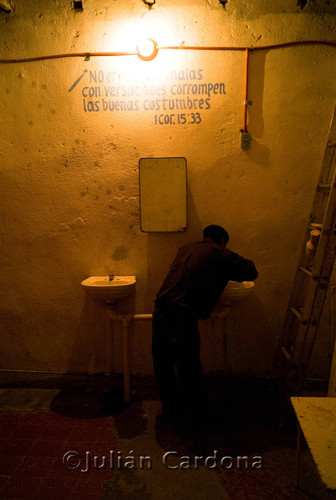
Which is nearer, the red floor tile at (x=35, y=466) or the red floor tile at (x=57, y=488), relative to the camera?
the red floor tile at (x=57, y=488)

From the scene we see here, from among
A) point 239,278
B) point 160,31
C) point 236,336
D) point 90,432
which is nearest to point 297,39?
point 160,31

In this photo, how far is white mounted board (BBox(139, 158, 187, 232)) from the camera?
11.5 feet

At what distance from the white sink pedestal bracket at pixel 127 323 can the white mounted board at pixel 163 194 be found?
0.86 meters

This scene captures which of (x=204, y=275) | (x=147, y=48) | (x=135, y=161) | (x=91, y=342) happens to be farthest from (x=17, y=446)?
(x=147, y=48)

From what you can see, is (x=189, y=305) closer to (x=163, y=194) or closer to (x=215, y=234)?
(x=215, y=234)

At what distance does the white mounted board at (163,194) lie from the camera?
3500mm

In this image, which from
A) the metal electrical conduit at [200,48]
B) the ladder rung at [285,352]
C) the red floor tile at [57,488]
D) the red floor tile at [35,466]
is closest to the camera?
the red floor tile at [57,488]

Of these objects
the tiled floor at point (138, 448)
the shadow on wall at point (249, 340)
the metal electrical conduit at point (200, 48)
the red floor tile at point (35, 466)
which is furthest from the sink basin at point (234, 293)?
the red floor tile at point (35, 466)

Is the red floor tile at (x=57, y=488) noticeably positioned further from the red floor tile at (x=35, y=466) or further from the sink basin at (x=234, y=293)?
the sink basin at (x=234, y=293)

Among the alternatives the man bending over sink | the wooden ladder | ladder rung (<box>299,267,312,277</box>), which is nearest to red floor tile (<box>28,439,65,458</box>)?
the man bending over sink

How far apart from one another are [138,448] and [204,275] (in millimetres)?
1470

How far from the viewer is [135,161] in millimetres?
3545

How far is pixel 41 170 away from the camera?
3.62m

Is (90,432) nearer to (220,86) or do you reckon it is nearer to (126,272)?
(126,272)
